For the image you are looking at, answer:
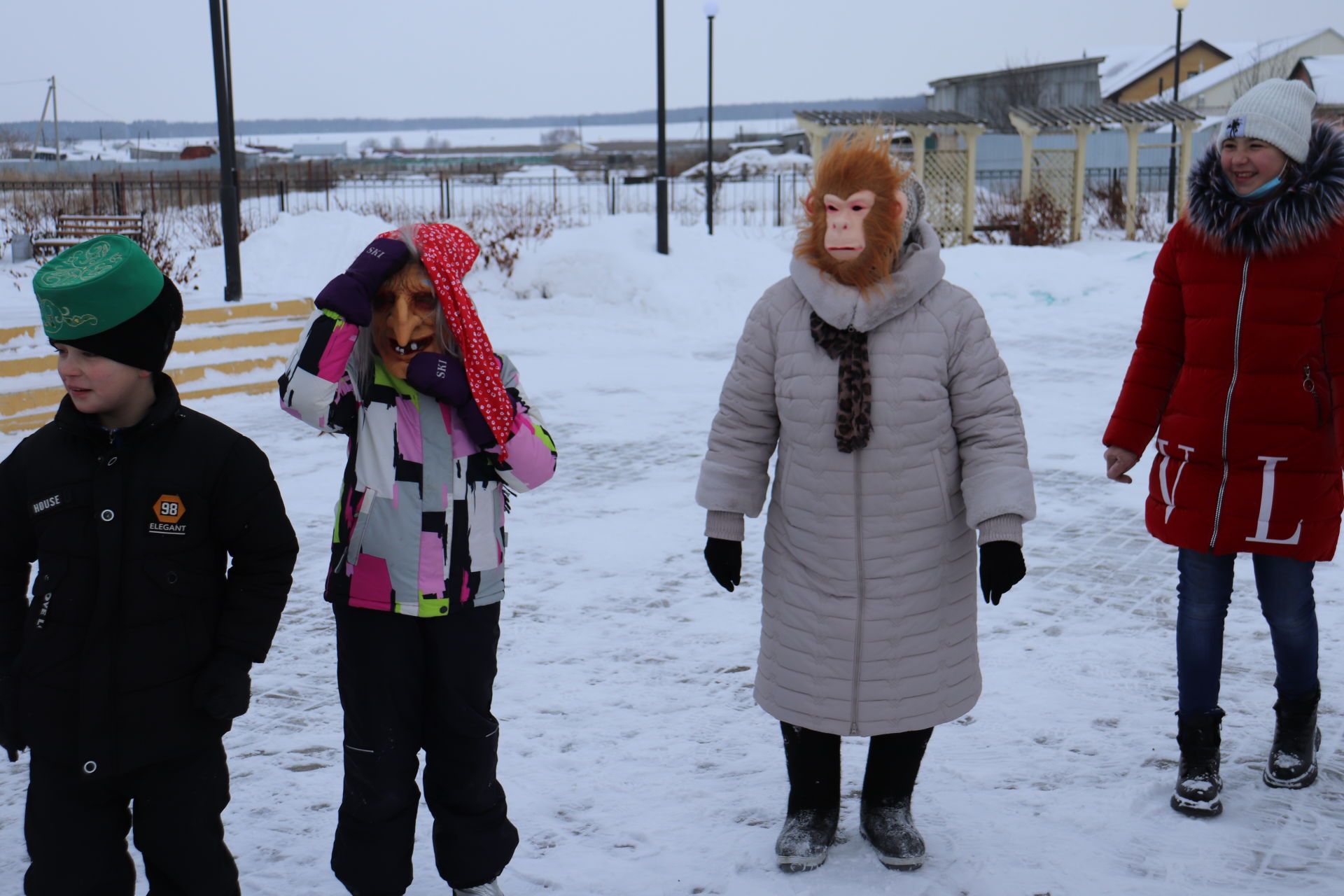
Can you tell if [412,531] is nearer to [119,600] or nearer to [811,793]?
[119,600]

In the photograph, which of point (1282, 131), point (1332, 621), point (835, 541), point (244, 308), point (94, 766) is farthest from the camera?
point (244, 308)

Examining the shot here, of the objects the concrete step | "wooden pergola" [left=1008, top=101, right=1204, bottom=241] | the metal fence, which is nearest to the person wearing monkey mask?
the concrete step

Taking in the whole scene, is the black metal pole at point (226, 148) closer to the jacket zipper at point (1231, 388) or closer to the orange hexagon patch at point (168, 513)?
the orange hexagon patch at point (168, 513)

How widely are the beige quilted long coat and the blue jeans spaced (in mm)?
734

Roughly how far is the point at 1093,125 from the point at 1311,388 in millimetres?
20536

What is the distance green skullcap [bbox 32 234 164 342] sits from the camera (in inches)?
80.4

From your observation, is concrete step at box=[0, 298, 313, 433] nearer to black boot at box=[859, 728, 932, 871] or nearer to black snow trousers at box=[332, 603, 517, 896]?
A: black snow trousers at box=[332, 603, 517, 896]

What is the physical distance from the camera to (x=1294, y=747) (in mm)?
3105

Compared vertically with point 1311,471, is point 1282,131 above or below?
above

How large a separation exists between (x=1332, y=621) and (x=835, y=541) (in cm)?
262

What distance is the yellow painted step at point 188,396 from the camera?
762 centimetres

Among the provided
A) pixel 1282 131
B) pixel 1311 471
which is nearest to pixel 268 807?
pixel 1311 471

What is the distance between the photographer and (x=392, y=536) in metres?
2.33

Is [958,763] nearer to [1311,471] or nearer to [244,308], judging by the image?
[1311,471]
